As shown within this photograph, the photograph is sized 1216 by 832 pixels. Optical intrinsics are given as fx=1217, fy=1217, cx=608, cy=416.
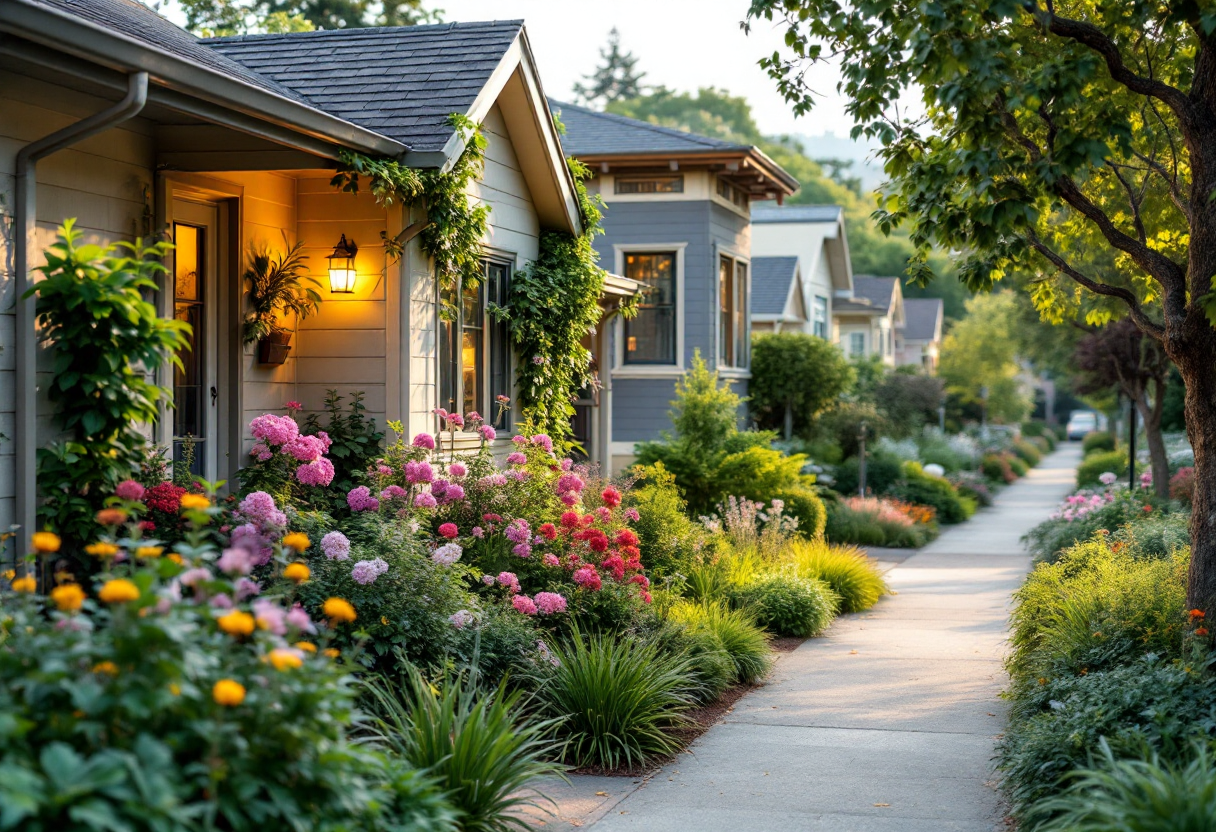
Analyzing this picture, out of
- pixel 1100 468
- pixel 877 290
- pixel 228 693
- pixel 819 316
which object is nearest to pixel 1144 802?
pixel 228 693

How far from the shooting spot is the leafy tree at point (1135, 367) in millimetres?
18375

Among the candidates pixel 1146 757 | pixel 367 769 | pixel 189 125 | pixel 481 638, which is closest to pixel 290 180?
pixel 189 125

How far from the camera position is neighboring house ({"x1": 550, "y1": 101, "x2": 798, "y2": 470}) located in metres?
18.5

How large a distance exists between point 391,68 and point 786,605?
576 cm

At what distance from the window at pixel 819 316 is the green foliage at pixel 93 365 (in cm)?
Answer: 2773

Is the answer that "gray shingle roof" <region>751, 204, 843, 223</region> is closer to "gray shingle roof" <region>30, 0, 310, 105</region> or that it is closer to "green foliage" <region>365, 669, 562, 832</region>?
"gray shingle roof" <region>30, 0, 310, 105</region>

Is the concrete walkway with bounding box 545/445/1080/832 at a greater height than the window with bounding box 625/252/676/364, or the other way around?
the window with bounding box 625/252/676/364

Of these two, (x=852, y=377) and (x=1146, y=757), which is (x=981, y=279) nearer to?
(x=1146, y=757)

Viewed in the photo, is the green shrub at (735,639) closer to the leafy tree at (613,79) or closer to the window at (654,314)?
the window at (654,314)

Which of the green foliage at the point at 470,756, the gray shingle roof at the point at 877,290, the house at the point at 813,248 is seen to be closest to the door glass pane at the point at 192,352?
the green foliage at the point at 470,756

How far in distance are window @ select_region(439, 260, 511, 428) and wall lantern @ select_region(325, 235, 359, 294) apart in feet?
3.46

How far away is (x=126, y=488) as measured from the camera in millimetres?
5125

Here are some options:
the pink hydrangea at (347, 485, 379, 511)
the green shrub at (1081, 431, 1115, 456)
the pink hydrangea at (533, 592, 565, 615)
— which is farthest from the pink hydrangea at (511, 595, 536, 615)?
the green shrub at (1081, 431, 1115, 456)

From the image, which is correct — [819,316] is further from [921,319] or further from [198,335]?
[921,319]
